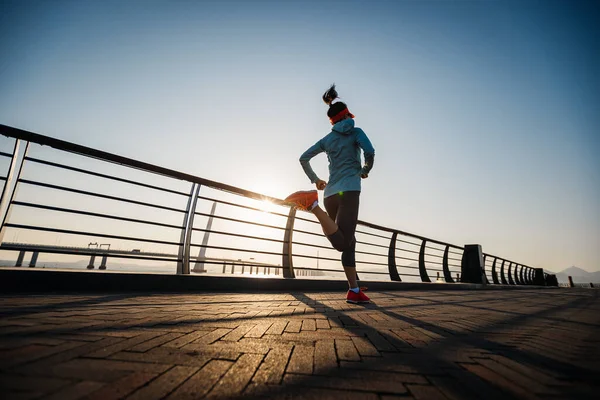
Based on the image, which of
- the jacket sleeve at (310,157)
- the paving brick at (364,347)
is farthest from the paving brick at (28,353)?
the jacket sleeve at (310,157)

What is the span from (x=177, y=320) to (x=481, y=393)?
63.4 inches

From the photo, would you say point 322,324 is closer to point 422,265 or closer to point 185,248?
point 185,248

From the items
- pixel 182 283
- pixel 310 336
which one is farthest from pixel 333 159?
pixel 182 283

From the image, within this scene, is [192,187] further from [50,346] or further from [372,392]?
[372,392]

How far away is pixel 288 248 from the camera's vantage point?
4.54 meters

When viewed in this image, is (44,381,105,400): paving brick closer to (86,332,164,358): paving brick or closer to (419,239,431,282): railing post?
(86,332,164,358): paving brick

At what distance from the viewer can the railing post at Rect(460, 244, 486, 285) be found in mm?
8695

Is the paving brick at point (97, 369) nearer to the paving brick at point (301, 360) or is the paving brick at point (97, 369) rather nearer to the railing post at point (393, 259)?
the paving brick at point (301, 360)

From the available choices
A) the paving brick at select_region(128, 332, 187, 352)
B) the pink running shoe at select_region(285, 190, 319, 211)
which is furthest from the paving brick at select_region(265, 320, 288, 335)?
the pink running shoe at select_region(285, 190, 319, 211)

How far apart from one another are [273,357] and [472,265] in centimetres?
978

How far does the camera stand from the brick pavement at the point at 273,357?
2.59ft

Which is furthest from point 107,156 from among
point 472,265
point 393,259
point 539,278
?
point 539,278

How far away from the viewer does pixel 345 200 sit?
313 centimetres

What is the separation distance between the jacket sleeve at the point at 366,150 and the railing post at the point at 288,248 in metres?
1.77
